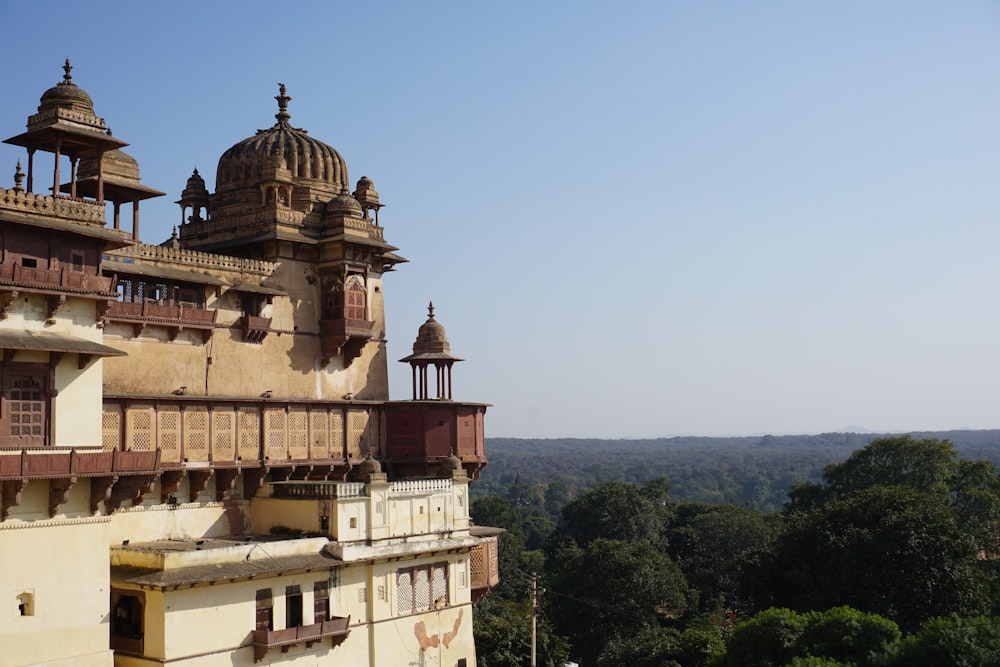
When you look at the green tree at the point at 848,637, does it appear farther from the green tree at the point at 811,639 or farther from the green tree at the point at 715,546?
the green tree at the point at 715,546

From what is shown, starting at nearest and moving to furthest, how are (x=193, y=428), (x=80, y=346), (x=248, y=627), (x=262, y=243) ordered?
(x=80, y=346) < (x=248, y=627) < (x=193, y=428) < (x=262, y=243)

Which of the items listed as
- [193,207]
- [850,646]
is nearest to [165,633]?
[193,207]

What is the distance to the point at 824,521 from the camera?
41562mm

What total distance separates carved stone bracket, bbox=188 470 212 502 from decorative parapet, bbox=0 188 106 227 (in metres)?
7.16

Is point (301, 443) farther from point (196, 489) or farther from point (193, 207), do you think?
point (193, 207)

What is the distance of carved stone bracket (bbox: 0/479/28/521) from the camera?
21906 mm

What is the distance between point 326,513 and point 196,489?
346 cm

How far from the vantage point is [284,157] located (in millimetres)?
33938

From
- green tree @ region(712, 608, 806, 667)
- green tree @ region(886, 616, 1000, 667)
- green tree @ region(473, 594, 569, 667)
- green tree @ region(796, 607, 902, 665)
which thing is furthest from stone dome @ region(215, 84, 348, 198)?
green tree @ region(886, 616, 1000, 667)

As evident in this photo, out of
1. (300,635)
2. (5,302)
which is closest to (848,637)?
(300,635)

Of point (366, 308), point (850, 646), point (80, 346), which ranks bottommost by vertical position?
point (850, 646)

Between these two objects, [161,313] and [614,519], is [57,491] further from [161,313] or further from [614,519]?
[614,519]

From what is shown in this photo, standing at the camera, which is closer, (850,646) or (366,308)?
(850,646)

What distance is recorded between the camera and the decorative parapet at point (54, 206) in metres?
22.8
